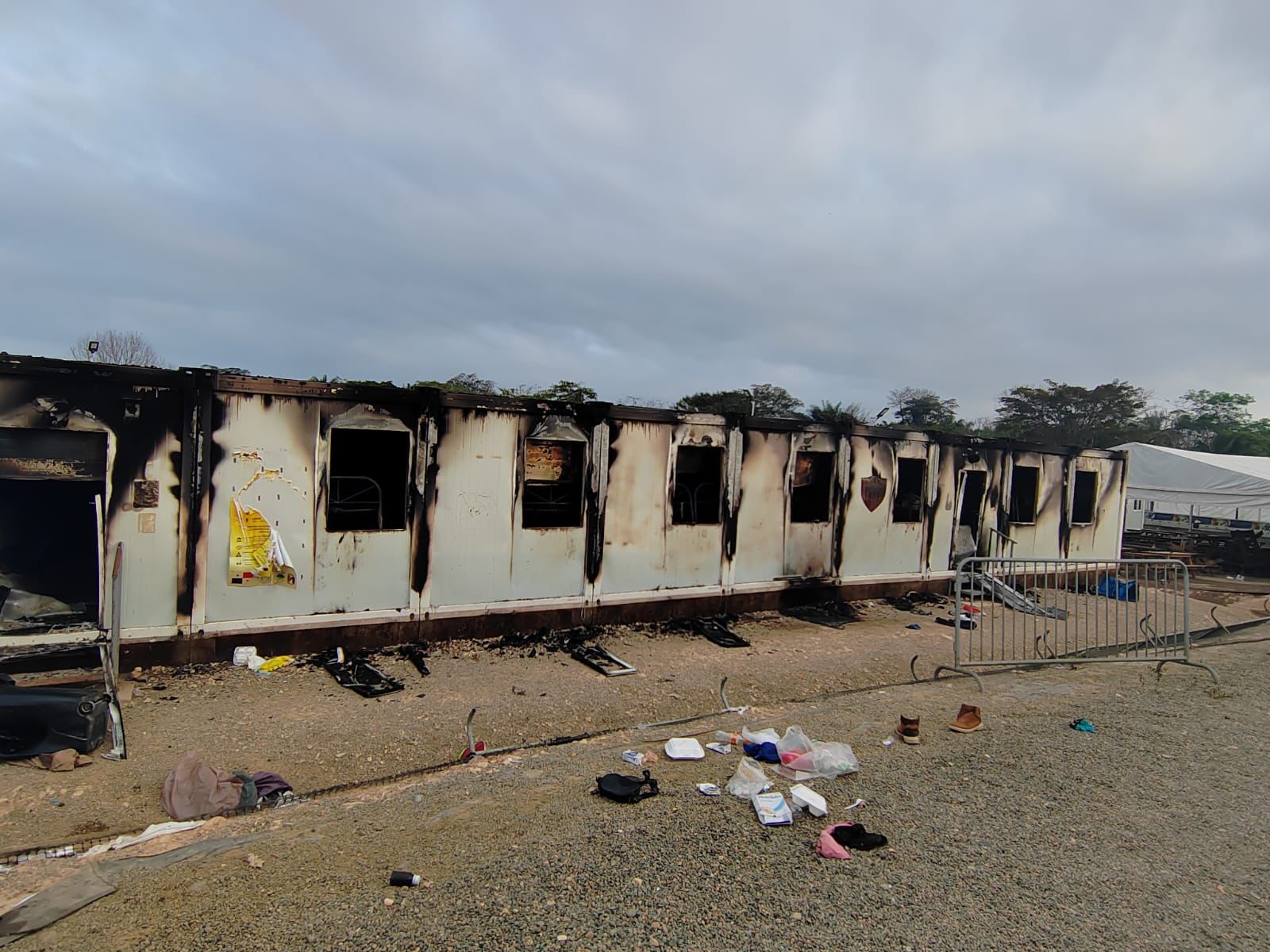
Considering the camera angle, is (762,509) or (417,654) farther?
(762,509)

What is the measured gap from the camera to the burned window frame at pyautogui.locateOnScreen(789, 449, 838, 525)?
34.8 feet

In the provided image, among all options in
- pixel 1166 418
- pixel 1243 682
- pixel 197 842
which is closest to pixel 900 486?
pixel 1243 682

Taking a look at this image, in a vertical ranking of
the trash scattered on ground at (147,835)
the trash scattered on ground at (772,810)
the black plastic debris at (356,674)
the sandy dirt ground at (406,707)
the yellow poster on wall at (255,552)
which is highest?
the yellow poster on wall at (255,552)

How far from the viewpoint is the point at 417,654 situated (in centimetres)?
718

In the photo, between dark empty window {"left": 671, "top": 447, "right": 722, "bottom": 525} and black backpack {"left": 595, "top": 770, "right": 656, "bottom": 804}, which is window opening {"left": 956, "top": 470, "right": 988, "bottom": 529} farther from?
black backpack {"left": 595, "top": 770, "right": 656, "bottom": 804}

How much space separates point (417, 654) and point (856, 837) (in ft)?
16.8

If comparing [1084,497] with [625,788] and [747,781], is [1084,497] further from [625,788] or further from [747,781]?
[625,788]

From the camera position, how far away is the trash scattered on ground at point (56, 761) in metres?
4.45

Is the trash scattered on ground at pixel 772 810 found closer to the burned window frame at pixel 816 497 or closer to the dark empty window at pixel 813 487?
the burned window frame at pixel 816 497

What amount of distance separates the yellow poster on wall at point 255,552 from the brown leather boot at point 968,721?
6.20 meters

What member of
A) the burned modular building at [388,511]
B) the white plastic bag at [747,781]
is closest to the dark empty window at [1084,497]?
the burned modular building at [388,511]

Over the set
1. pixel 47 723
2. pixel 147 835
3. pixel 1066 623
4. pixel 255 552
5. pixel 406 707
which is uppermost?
pixel 255 552

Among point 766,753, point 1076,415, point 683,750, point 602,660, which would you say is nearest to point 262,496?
point 602,660

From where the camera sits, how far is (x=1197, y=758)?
4629 mm
